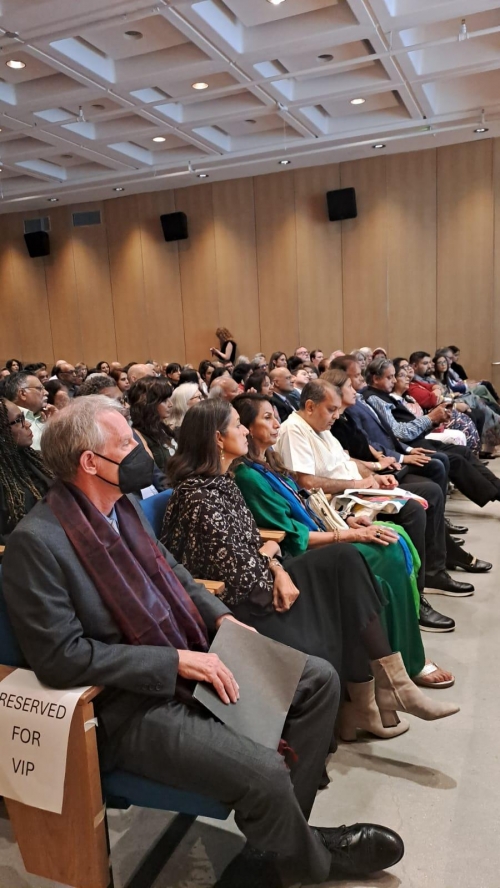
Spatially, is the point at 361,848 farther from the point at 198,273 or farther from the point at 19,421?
the point at 198,273

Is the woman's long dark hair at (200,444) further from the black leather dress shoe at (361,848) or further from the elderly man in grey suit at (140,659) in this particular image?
the black leather dress shoe at (361,848)

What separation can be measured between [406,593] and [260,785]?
1.09 m

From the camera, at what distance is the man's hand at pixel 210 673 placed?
4.74 ft

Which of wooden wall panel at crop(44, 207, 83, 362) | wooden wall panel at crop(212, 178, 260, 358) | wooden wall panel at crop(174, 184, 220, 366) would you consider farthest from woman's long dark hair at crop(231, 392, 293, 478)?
wooden wall panel at crop(44, 207, 83, 362)

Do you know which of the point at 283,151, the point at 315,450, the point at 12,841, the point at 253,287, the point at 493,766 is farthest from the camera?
the point at 253,287

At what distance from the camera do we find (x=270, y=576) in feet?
6.53

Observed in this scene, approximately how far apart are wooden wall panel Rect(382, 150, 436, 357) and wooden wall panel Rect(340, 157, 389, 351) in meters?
0.10

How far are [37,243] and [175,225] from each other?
2.84 metres

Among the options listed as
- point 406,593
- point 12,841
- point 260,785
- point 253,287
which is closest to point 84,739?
point 260,785

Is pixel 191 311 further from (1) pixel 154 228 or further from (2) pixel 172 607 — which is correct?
(2) pixel 172 607

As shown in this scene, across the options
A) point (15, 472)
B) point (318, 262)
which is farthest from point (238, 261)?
point (15, 472)

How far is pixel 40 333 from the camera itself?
1199 cm

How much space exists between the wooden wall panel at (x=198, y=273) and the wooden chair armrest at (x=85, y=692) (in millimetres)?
9470

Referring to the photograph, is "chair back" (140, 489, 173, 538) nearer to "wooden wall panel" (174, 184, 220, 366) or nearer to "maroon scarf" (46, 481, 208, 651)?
"maroon scarf" (46, 481, 208, 651)
